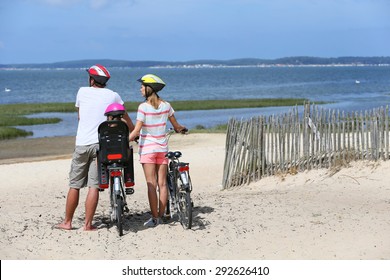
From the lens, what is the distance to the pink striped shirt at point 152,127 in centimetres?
778

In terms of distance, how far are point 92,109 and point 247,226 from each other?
2.11m

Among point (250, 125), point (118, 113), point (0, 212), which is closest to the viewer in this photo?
point (118, 113)

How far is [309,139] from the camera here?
12.3 metres

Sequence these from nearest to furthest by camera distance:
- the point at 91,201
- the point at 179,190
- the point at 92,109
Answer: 1. the point at 92,109
2. the point at 91,201
3. the point at 179,190

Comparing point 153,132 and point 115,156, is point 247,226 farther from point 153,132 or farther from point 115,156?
point 115,156

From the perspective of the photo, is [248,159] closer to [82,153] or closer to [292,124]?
[292,124]

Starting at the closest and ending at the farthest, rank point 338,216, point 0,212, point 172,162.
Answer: point 172,162 → point 338,216 → point 0,212

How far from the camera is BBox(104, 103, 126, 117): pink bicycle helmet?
7.47m

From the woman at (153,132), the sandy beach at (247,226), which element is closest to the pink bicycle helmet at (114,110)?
the woman at (153,132)

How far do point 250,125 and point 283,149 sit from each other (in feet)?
2.36

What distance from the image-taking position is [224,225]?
26.6 ft

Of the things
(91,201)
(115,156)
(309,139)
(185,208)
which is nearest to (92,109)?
(115,156)
